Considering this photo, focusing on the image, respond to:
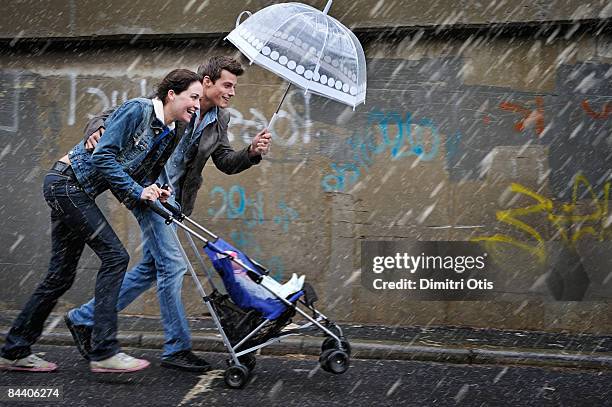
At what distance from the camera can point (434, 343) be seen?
5906mm

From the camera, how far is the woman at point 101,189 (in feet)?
14.6

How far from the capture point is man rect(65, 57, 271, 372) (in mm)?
4848

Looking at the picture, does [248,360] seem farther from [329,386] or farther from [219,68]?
[219,68]

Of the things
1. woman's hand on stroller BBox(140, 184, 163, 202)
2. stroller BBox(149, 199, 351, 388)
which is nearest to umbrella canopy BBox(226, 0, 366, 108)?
woman's hand on stroller BBox(140, 184, 163, 202)

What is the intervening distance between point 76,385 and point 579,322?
4497 millimetres

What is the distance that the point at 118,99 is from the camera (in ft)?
24.2

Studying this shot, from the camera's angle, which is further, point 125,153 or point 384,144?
point 384,144

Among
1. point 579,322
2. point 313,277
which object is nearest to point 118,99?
point 313,277

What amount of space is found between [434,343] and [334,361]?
1.56 meters

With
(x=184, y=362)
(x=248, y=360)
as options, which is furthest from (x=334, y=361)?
(x=184, y=362)

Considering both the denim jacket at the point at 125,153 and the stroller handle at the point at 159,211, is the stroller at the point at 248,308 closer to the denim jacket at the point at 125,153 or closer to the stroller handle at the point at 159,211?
the stroller handle at the point at 159,211

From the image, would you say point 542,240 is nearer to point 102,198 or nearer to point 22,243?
point 102,198

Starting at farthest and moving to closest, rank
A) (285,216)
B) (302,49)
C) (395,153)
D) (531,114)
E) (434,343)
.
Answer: (285,216) < (395,153) < (531,114) < (434,343) < (302,49)

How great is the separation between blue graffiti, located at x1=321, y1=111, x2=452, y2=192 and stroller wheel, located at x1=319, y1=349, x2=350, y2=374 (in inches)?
105
